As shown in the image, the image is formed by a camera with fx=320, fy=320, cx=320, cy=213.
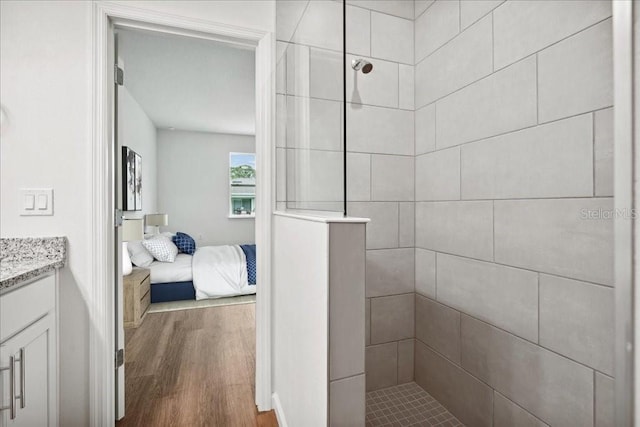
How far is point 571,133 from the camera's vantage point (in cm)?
112

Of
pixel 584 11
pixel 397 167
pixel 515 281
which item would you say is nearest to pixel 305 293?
pixel 515 281

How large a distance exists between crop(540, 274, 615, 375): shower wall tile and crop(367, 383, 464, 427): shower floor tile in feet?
2.49

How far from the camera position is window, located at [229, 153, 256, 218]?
6840mm

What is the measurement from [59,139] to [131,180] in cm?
297

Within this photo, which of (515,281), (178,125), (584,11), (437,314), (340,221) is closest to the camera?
(340,221)

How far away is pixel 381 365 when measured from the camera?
6.18ft

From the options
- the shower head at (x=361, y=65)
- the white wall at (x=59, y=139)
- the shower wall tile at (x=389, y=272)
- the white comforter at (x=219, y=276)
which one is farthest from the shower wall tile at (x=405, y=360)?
the white comforter at (x=219, y=276)

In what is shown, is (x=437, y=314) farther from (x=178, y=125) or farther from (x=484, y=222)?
(x=178, y=125)

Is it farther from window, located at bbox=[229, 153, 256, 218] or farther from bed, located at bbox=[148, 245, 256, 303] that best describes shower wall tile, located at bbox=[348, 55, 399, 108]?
window, located at bbox=[229, 153, 256, 218]

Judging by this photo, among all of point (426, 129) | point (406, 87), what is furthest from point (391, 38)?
point (426, 129)

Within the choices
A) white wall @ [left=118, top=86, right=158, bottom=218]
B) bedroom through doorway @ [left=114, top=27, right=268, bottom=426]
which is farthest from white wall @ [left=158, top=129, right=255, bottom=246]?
white wall @ [left=118, top=86, right=158, bottom=218]

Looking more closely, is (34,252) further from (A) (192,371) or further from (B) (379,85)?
(B) (379,85)

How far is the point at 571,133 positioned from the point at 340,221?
897 mm

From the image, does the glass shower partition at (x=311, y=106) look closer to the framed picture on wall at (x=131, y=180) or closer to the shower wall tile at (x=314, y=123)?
the shower wall tile at (x=314, y=123)
